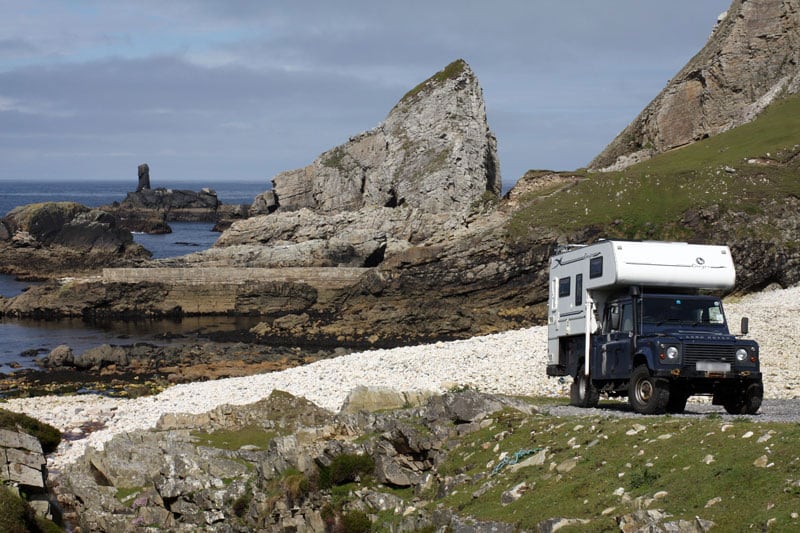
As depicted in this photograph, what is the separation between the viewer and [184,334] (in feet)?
204

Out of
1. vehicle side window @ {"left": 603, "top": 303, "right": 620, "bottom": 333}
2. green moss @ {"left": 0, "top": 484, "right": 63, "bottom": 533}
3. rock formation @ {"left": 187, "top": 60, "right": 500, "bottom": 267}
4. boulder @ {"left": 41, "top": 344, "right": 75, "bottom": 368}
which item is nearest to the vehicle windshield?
vehicle side window @ {"left": 603, "top": 303, "right": 620, "bottom": 333}

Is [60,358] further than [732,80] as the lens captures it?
No

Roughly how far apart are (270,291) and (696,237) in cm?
2988

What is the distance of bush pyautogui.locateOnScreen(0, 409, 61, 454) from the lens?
97.1ft

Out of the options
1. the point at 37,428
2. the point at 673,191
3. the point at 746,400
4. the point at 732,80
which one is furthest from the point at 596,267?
the point at 732,80

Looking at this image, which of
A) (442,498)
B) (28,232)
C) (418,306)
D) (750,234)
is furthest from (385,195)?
(442,498)

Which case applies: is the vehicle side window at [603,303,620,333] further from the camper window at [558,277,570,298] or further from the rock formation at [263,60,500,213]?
the rock formation at [263,60,500,213]

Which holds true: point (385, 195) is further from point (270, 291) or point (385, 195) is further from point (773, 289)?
point (773, 289)

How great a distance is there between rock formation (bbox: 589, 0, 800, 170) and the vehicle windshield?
68.6m

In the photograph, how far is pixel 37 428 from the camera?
30.9m

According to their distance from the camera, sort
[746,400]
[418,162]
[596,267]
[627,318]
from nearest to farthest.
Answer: [746,400] → [627,318] → [596,267] → [418,162]

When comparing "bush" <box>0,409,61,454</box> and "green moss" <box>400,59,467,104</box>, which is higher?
"green moss" <box>400,59,467,104</box>

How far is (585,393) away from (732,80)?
73295mm

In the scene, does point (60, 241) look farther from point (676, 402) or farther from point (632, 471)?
point (632, 471)
